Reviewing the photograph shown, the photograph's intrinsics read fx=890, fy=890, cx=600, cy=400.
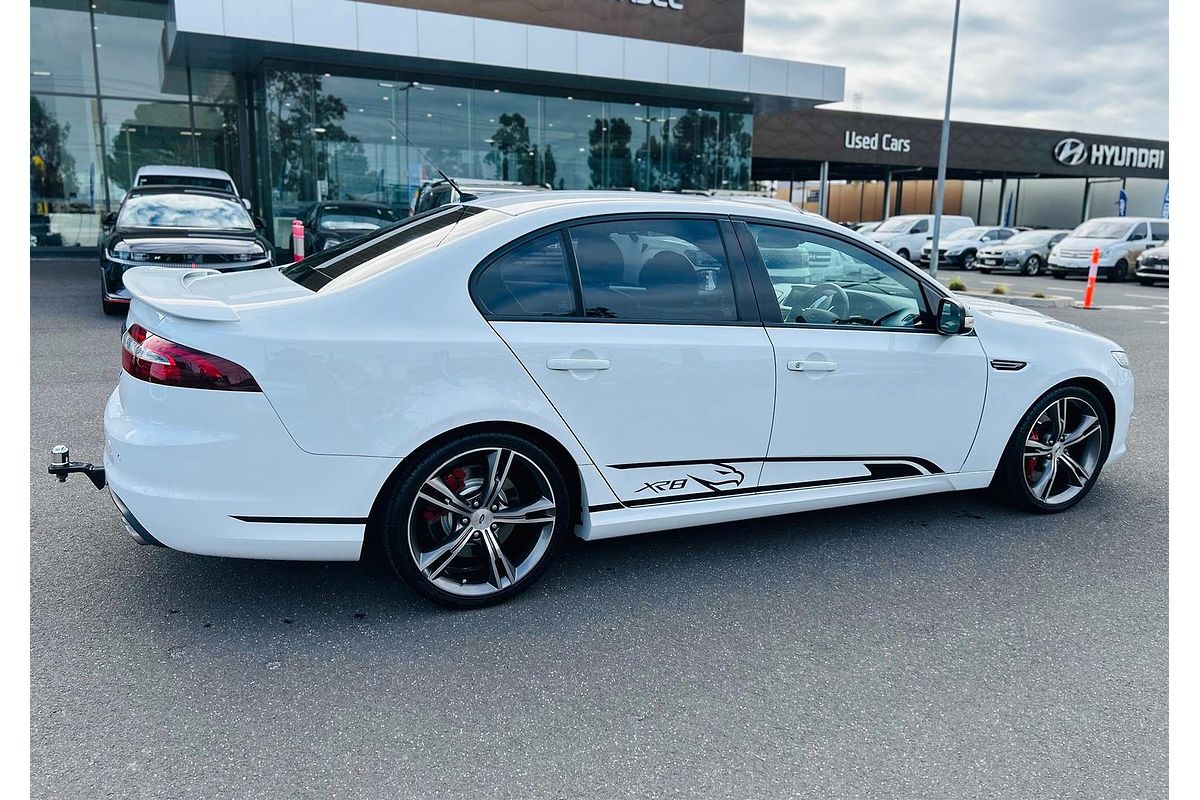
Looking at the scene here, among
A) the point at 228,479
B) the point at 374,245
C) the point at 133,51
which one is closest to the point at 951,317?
the point at 374,245

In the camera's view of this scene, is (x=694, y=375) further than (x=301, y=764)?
Yes

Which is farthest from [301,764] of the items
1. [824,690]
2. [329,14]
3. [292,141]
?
[292,141]

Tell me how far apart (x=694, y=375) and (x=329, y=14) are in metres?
17.1

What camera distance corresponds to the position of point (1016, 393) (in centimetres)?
464

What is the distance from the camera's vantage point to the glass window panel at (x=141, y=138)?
75.5ft

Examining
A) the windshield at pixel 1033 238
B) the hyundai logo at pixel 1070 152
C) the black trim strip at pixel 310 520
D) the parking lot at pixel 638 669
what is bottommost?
the parking lot at pixel 638 669

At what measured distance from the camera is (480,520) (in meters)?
3.57

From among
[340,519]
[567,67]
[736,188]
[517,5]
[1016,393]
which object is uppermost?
[517,5]

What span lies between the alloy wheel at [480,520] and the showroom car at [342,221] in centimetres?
1393

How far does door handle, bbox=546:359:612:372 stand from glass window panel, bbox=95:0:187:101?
75.9 ft

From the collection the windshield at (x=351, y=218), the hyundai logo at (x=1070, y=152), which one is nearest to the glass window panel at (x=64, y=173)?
the windshield at (x=351, y=218)

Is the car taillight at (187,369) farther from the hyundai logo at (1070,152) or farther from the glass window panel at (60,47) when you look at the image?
the hyundai logo at (1070,152)

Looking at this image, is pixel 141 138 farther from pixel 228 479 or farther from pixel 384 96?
pixel 228 479

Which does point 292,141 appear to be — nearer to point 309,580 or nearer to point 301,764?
point 309,580
